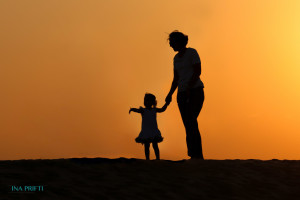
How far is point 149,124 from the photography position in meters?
13.8

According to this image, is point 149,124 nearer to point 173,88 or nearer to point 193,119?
point 173,88

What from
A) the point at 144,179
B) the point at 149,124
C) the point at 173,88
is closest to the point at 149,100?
the point at 149,124

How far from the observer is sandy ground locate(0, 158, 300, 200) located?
838cm

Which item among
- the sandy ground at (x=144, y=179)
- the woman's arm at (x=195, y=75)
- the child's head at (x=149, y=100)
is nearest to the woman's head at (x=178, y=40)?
the woman's arm at (x=195, y=75)

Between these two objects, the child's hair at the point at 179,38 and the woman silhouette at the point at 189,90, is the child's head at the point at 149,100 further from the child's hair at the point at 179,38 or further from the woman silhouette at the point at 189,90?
the child's hair at the point at 179,38

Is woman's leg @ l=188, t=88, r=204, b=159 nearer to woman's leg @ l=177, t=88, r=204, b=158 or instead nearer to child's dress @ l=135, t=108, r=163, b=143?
woman's leg @ l=177, t=88, r=204, b=158

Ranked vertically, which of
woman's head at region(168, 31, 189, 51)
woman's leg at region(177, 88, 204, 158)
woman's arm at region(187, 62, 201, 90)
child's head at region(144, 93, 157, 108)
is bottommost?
woman's leg at region(177, 88, 204, 158)

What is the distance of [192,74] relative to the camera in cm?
1155

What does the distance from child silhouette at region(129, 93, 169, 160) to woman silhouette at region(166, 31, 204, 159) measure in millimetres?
2031

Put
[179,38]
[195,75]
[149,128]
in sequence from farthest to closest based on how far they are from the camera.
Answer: [149,128], [179,38], [195,75]

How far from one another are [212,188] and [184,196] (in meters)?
0.68

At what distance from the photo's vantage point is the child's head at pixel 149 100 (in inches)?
547

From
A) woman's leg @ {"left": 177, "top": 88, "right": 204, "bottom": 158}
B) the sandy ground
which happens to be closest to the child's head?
woman's leg @ {"left": 177, "top": 88, "right": 204, "bottom": 158}

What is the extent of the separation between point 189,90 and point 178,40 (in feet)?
2.99
